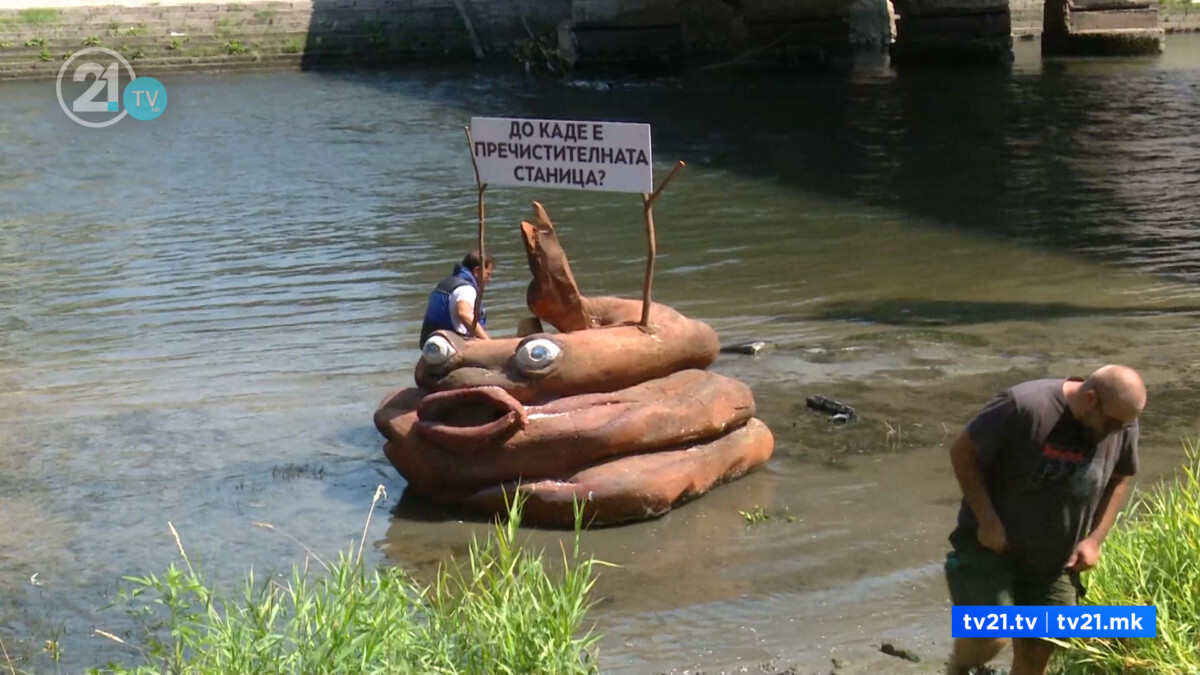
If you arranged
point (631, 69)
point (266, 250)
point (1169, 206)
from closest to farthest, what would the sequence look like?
1. point (266, 250)
2. point (1169, 206)
3. point (631, 69)

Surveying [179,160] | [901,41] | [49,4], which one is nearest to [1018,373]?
[179,160]

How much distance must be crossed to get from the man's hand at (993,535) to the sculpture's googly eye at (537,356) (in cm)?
341

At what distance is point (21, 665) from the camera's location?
21.7 feet

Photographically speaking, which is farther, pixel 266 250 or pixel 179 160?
pixel 179 160

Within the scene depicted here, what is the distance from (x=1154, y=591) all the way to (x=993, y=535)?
862mm

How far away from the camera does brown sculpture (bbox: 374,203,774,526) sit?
→ 816 centimetres

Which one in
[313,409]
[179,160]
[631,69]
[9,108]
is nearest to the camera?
[313,409]

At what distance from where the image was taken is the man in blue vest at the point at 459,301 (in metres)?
8.93

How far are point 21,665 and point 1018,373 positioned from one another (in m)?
7.28

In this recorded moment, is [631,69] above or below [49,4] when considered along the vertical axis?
below

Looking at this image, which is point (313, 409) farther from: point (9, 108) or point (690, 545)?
point (9, 108)

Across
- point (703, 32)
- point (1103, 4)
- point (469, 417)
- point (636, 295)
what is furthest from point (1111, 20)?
point (469, 417)

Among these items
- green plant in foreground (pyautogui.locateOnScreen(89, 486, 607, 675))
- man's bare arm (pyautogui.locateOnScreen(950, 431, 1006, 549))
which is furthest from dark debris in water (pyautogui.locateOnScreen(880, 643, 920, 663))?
green plant in foreground (pyautogui.locateOnScreen(89, 486, 607, 675))

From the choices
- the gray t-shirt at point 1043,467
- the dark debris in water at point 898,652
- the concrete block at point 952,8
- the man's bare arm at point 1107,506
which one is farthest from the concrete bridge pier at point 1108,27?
the gray t-shirt at point 1043,467
